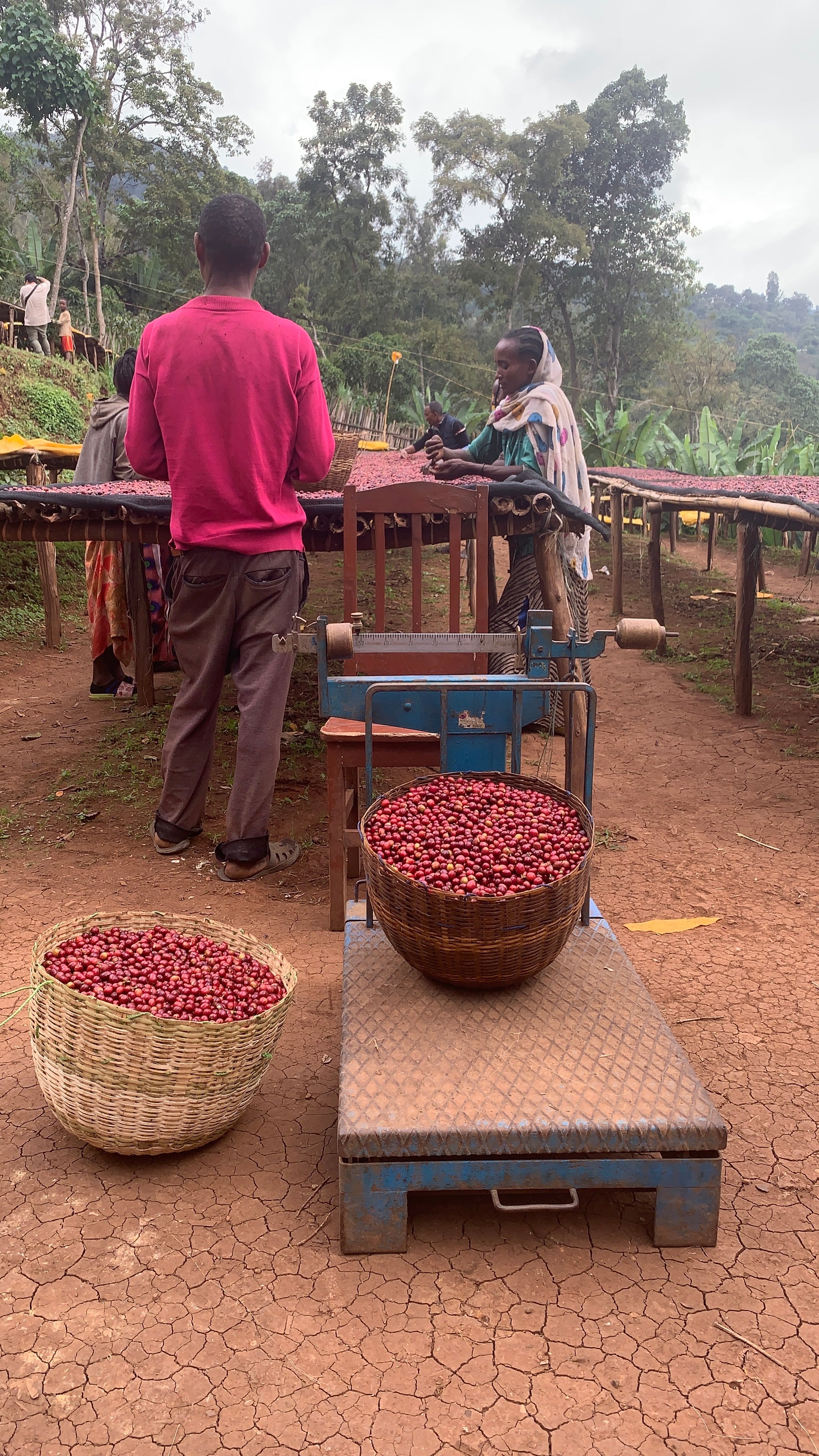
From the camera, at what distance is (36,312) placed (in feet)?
46.9

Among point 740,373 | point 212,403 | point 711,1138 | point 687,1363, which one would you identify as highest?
point 740,373

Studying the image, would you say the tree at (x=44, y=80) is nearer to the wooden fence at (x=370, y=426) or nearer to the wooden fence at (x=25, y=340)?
the wooden fence at (x=25, y=340)

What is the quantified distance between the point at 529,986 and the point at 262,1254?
2.49 feet

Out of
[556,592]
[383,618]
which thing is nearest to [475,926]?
[383,618]

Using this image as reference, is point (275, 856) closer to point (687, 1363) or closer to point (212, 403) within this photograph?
point (212, 403)

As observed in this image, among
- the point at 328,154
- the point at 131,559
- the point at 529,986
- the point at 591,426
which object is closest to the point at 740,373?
the point at 328,154

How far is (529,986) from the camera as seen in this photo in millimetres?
2143

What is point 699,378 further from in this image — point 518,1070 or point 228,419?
point 518,1070

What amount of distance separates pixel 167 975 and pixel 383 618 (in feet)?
6.93

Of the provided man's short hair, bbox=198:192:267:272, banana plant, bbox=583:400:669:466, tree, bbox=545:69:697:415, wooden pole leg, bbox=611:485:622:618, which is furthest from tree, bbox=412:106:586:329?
man's short hair, bbox=198:192:267:272

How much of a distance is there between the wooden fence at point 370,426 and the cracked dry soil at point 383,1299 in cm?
1430

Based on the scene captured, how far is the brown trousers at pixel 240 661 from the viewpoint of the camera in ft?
10.7

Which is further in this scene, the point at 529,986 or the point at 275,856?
the point at 275,856

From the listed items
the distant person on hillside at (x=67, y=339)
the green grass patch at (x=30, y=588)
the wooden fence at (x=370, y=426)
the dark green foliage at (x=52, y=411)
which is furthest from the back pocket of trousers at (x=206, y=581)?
the distant person on hillside at (x=67, y=339)
